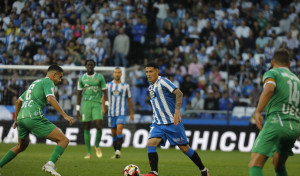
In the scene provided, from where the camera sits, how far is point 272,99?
7.17 m

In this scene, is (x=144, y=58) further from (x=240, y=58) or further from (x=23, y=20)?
(x=23, y=20)

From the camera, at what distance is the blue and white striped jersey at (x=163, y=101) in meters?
9.80

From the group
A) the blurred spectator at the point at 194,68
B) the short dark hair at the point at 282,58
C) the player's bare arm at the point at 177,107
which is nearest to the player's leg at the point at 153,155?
the player's bare arm at the point at 177,107

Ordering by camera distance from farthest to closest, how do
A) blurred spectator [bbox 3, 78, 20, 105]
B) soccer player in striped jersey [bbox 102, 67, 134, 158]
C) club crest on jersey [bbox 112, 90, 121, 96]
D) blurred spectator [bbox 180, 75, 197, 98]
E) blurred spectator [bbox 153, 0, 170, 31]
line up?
blurred spectator [bbox 153, 0, 170, 31]
blurred spectator [bbox 180, 75, 197, 98]
blurred spectator [bbox 3, 78, 20, 105]
club crest on jersey [bbox 112, 90, 121, 96]
soccer player in striped jersey [bbox 102, 67, 134, 158]

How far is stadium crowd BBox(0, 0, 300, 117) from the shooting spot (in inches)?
892

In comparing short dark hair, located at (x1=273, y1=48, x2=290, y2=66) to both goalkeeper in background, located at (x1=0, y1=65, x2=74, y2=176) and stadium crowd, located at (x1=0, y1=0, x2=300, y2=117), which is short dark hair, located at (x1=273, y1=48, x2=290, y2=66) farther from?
stadium crowd, located at (x1=0, y1=0, x2=300, y2=117)

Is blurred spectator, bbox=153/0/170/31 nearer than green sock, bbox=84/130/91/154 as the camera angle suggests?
No

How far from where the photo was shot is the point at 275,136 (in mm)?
6977

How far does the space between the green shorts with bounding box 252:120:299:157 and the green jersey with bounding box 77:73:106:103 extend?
8.83m

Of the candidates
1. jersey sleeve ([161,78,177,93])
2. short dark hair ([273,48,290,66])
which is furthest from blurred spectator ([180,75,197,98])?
short dark hair ([273,48,290,66])

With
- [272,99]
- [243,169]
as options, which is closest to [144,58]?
[243,169]

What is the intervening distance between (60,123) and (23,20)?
23.7 feet

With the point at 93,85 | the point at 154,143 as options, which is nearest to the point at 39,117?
the point at 154,143

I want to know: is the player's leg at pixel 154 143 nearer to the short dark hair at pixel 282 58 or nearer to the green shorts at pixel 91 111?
the short dark hair at pixel 282 58
